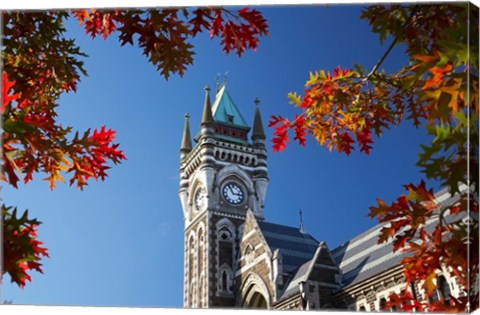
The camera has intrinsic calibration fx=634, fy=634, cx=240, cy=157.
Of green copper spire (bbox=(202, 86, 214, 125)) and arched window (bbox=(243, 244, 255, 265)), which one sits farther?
arched window (bbox=(243, 244, 255, 265))

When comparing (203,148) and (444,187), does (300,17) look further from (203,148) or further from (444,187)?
(203,148)

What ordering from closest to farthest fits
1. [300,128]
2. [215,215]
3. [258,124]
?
[300,128] → [258,124] → [215,215]

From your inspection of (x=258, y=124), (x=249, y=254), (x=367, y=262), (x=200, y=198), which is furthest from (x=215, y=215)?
(x=258, y=124)

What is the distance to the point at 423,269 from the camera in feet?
17.9

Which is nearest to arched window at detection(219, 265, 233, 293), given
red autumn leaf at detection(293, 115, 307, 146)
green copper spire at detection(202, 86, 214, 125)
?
green copper spire at detection(202, 86, 214, 125)

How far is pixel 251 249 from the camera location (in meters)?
22.7

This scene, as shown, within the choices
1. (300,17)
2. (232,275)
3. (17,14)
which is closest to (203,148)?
(300,17)

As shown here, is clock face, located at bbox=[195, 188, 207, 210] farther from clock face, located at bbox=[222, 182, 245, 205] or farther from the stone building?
clock face, located at bbox=[222, 182, 245, 205]

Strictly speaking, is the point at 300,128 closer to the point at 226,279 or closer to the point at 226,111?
the point at 226,111

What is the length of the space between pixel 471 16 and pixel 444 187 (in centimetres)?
163

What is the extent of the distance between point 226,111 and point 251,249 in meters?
14.3

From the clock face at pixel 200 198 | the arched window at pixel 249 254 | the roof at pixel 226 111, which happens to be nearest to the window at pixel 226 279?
the arched window at pixel 249 254

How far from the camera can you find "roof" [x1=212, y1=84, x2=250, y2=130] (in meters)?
8.19

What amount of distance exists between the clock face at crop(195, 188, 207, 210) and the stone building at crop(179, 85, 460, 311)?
0.04 meters
